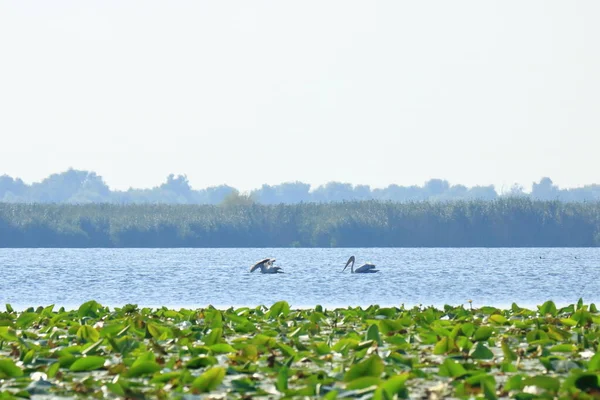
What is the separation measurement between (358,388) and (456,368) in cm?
95

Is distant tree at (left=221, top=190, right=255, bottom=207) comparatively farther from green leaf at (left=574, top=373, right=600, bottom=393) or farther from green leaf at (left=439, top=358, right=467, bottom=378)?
green leaf at (left=574, top=373, right=600, bottom=393)

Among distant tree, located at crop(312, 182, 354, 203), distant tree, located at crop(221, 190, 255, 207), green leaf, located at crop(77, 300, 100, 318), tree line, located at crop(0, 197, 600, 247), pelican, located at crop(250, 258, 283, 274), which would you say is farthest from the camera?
distant tree, located at crop(312, 182, 354, 203)

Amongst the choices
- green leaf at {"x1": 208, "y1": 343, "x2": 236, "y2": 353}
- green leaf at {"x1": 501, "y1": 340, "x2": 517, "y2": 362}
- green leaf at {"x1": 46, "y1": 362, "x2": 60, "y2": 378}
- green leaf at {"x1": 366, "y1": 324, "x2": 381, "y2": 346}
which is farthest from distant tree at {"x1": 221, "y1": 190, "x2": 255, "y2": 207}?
green leaf at {"x1": 46, "y1": 362, "x2": 60, "y2": 378}

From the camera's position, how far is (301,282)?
103 ft

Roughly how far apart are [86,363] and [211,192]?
159m

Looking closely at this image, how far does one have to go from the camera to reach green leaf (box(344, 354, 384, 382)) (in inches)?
286

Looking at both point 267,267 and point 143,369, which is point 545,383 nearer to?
point 143,369

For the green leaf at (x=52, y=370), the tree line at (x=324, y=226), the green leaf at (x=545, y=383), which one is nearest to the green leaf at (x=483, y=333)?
the green leaf at (x=545, y=383)

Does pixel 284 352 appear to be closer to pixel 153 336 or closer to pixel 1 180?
pixel 153 336

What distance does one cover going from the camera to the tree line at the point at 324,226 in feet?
183

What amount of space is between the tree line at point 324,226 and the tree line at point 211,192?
90902 millimetres

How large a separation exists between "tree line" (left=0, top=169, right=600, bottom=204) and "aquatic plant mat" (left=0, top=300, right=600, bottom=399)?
13874 centimetres

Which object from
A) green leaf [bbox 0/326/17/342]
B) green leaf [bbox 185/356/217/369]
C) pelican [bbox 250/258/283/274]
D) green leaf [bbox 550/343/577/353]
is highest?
pelican [bbox 250/258/283/274]

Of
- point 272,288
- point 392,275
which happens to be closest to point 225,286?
point 272,288
